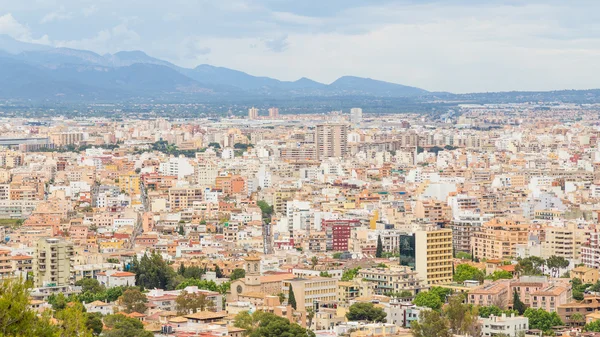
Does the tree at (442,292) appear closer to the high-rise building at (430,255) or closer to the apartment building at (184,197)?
the high-rise building at (430,255)

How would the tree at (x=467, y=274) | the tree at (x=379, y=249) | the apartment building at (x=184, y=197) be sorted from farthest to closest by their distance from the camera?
the apartment building at (x=184, y=197) → the tree at (x=379, y=249) → the tree at (x=467, y=274)

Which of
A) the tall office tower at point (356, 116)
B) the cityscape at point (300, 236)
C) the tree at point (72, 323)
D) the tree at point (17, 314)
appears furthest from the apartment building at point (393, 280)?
the tall office tower at point (356, 116)

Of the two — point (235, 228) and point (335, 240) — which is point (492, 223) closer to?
point (335, 240)

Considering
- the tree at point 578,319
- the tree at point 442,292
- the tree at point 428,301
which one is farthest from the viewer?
the tree at point 442,292

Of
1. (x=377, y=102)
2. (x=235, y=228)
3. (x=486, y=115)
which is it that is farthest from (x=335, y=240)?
(x=377, y=102)

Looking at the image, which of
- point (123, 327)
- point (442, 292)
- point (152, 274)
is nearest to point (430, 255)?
point (442, 292)

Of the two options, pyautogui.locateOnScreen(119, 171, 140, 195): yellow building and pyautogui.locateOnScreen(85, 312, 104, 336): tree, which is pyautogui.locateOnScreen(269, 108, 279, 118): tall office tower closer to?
pyautogui.locateOnScreen(119, 171, 140, 195): yellow building
